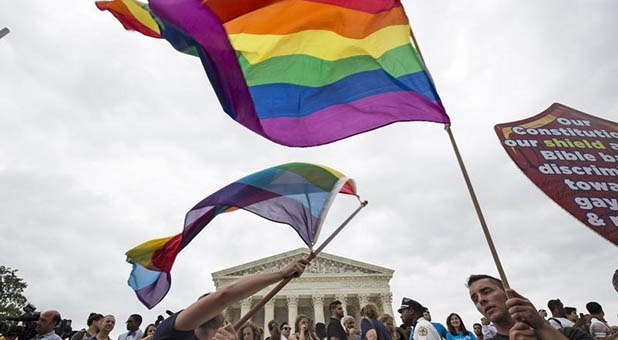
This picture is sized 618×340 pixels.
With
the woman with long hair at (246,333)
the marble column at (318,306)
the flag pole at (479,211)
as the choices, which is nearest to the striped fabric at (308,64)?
the flag pole at (479,211)

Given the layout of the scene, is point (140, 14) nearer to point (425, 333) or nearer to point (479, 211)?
point (479, 211)

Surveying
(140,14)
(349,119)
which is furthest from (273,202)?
(140,14)

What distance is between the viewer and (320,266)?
141ft

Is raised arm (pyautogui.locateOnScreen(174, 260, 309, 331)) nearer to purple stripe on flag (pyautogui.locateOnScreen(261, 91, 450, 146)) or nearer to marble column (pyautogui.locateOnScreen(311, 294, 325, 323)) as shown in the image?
purple stripe on flag (pyautogui.locateOnScreen(261, 91, 450, 146))

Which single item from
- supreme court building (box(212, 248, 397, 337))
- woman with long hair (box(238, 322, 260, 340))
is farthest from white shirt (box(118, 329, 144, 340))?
supreme court building (box(212, 248, 397, 337))

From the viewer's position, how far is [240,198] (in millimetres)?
3500

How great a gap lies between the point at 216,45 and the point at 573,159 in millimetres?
4255

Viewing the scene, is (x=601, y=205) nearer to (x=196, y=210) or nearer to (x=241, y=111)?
(x=241, y=111)

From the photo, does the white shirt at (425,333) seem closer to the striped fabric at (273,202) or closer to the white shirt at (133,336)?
the striped fabric at (273,202)

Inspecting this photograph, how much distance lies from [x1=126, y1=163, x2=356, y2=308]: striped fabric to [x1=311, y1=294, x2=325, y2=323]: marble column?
38010 mm

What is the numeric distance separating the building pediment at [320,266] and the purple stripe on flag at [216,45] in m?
40.1

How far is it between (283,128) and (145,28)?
6.92ft

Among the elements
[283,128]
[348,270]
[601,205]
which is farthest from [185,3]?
[348,270]

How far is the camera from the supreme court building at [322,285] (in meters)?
40.9
